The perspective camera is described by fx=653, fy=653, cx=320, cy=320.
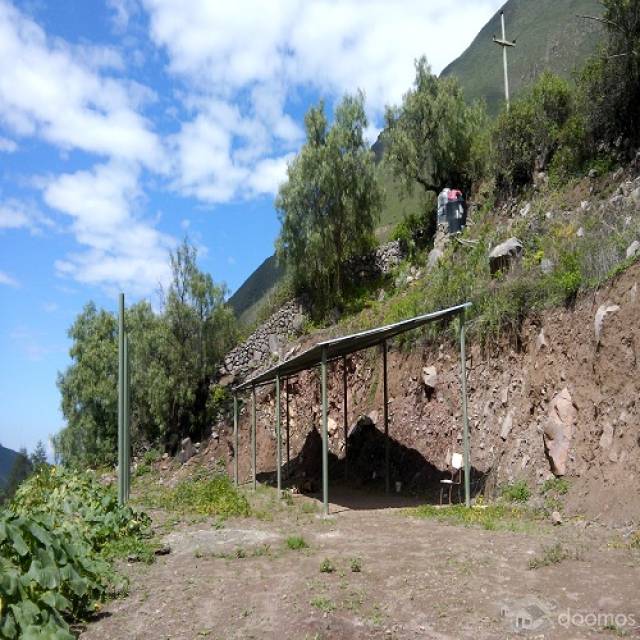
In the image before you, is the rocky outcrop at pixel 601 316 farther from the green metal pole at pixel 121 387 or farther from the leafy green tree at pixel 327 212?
the leafy green tree at pixel 327 212

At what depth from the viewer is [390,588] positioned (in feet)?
17.0

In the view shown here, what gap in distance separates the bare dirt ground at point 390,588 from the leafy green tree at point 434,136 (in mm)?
14487

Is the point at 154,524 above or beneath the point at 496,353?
beneath

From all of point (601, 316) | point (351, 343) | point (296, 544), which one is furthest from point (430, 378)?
point (296, 544)

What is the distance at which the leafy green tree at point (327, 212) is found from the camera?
831 inches

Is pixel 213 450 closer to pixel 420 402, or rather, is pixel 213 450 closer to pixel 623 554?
pixel 420 402

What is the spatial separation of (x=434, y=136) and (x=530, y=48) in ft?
125

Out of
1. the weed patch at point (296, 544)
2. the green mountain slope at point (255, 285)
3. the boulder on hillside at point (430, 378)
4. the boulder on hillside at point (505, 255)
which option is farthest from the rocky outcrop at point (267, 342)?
the green mountain slope at point (255, 285)

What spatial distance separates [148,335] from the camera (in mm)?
20891

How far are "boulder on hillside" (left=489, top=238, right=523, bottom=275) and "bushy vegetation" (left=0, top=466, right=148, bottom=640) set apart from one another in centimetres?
858

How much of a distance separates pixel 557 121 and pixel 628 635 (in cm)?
1482

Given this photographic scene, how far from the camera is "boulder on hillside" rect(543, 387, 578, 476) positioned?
8.58m

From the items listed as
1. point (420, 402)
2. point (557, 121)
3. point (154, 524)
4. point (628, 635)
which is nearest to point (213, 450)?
point (420, 402)

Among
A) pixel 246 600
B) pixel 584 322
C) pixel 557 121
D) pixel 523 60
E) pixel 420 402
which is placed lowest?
pixel 246 600
